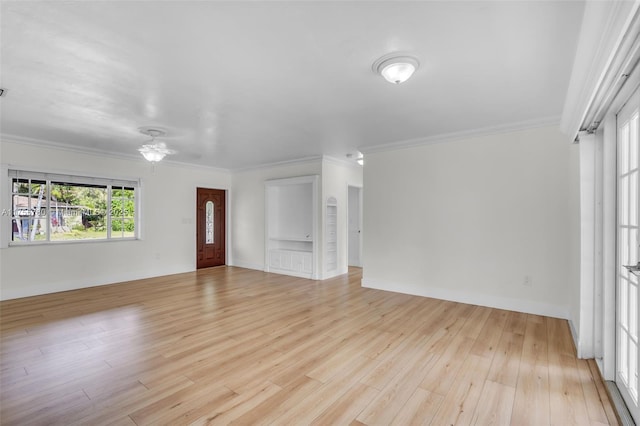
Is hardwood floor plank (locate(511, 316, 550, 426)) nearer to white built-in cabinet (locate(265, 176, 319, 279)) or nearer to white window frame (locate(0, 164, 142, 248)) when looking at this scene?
white built-in cabinet (locate(265, 176, 319, 279))

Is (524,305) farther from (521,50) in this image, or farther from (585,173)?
(521,50)

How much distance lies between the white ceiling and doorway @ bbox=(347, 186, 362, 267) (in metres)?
3.62

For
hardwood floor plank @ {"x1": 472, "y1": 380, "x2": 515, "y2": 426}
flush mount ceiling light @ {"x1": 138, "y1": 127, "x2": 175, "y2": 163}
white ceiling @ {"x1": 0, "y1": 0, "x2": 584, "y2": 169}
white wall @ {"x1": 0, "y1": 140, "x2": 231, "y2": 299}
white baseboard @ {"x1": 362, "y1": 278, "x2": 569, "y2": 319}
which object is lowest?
hardwood floor plank @ {"x1": 472, "y1": 380, "x2": 515, "y2": 426}

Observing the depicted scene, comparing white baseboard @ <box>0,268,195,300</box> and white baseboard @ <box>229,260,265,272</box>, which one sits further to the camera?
white baseboard @ <box>229,260,265,272</box>

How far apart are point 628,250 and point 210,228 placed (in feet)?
24.6

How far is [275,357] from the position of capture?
279 centimetres

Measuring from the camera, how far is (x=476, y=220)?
4375 mm

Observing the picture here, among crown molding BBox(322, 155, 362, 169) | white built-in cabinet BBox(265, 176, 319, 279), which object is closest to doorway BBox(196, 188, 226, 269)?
white built-in cabinet BBox(265, 176, 319, 279)

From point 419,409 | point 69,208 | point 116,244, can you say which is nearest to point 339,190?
point 116,244

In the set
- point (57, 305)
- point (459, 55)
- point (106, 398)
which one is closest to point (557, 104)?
point (459, 55)

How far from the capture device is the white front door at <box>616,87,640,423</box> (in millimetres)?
1918

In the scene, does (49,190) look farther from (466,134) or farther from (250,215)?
(466,134)

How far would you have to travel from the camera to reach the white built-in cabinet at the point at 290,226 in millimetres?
6637

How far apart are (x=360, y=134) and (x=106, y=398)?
4.10 m
